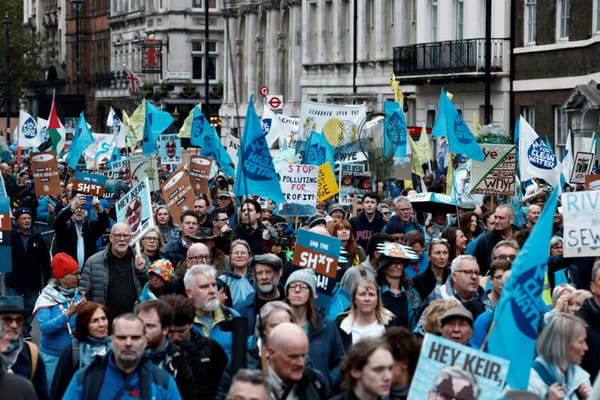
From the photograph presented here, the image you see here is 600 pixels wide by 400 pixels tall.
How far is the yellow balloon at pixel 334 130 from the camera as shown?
26628mm

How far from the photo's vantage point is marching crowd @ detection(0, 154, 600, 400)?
730 cm

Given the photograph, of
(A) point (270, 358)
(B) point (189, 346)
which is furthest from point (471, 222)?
(A) point (270, 358)

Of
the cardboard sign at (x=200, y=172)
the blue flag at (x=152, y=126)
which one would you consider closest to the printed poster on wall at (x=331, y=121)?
the blue flag at (x=152, y=126)

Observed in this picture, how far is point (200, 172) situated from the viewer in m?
21.7

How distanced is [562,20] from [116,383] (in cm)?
2683

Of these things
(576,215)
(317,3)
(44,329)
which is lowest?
(44,329)

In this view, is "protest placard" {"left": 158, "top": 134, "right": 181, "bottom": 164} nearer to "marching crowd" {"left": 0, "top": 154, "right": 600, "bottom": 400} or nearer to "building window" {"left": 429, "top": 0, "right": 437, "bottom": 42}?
"building window" {"left": 429, "top": 0, "right": 437, "bottom": 42}

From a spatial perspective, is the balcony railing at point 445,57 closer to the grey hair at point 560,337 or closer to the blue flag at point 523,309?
the blue flag at point 523,309

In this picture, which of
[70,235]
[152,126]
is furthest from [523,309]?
[152,126]

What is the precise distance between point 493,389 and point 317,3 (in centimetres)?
4607

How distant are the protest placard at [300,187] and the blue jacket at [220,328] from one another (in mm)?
8165

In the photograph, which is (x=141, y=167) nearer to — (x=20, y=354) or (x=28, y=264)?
(x=28, y=264)

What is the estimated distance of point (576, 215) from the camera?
1112 centimetres

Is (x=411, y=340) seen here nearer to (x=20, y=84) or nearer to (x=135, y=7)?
(x=135, y=7)
